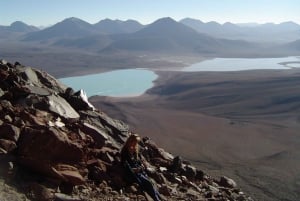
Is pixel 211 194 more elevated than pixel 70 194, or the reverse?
pixel 70 194

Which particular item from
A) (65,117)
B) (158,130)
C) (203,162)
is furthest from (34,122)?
(158,130)

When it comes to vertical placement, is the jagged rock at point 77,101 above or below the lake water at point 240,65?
above

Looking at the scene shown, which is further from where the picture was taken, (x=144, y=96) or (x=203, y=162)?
(x=144, y=96)

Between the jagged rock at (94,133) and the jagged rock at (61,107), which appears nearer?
the jagged rock at (94,133)

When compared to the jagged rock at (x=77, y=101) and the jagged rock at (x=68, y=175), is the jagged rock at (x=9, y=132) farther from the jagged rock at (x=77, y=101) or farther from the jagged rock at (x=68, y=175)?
the jagged rock at (x=77, y=101)

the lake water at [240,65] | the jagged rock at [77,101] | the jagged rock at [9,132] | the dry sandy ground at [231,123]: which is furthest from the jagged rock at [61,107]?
the lake water at [240,65]

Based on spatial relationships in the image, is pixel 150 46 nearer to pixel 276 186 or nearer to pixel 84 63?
pixel 84 63
